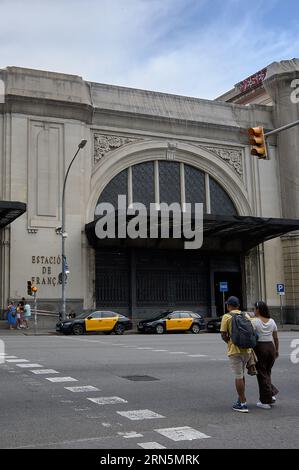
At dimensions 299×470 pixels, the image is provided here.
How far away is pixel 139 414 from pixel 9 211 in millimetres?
22282

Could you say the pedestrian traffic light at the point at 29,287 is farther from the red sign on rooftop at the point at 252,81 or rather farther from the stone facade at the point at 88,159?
the red sign on rooftop at the point at 252,81

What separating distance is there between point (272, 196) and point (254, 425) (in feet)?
113

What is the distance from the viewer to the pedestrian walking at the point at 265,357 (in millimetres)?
8227

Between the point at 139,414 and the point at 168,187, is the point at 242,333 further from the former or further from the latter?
the point at 168,187

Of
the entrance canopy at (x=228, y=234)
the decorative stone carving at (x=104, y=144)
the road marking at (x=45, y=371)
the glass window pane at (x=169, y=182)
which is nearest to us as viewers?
the road marking at (x=45, y=371)

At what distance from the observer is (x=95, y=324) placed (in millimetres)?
28375

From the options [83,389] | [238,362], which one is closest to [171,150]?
[83,389]

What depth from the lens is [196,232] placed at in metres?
35.3

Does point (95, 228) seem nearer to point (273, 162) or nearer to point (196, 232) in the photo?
point (196, 232)

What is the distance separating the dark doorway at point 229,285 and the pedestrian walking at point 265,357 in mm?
30015

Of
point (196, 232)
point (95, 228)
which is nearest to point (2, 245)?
point (95, 228)

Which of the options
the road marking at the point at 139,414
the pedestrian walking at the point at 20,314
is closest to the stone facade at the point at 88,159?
the pedestrian walking at the point at 20,314

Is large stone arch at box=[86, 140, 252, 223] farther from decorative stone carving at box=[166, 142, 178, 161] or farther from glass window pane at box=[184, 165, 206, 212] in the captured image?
glass window pane at box=[184, 165, 206, 212]

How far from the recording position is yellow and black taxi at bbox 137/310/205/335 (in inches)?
1196
